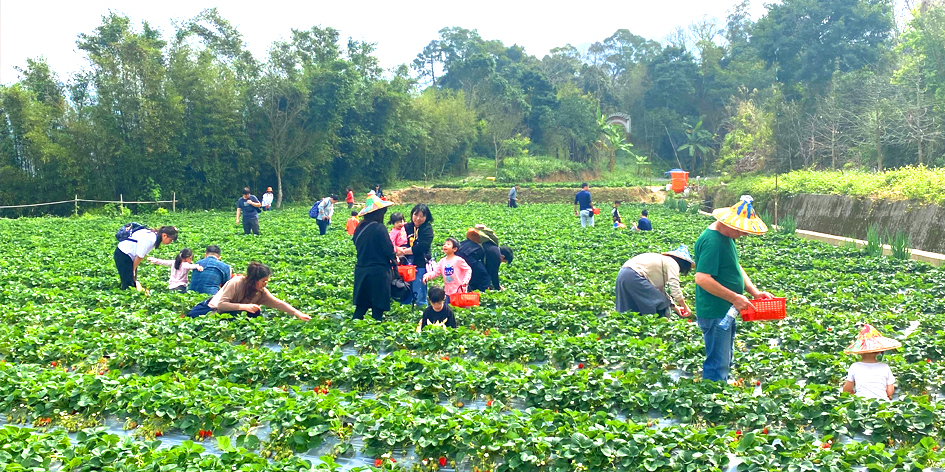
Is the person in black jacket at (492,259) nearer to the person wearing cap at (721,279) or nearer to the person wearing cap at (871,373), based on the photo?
the person wearing cap at (721,279)

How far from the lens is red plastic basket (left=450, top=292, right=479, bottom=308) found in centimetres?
967

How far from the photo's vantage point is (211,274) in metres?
10.6

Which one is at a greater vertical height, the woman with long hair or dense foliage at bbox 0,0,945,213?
dense foliage at bbox 0,0,945,213

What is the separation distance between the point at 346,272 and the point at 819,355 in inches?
339

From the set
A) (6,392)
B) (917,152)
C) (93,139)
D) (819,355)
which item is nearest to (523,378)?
(819,355)

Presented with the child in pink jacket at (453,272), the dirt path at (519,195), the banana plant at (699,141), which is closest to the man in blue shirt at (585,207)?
the child in pink jacket at (453,272)

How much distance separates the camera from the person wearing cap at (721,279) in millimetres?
6133

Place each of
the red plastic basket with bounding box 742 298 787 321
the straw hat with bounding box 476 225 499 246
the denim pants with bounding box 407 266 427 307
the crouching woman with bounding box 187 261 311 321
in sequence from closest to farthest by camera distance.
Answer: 1. the red plastic basket with bounding box 742 298 787 321
2. the crouching woman with bounding box 187 261 311 321
3. the denim pants with bounding box 407 266 427 307
4. the straw hat with bounding box 476 225 499 246

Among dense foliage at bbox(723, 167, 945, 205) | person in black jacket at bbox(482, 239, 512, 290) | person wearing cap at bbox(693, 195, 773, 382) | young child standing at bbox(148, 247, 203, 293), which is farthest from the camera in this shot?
dense foliage at bbox(723, 167, 945, 205)

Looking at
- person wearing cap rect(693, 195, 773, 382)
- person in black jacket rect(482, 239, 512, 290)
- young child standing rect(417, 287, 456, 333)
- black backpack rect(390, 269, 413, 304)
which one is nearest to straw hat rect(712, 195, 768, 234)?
person wearing cap rect(693, 195, 773, 382)

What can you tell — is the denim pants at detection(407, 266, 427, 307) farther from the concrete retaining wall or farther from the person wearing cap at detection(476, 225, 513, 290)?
the concrete retaining wall

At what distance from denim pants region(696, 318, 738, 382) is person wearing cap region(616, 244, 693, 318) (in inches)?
98.7

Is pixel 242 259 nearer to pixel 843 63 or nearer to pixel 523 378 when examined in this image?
pixel 523 378

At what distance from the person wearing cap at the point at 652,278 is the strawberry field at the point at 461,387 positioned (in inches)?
10.8
